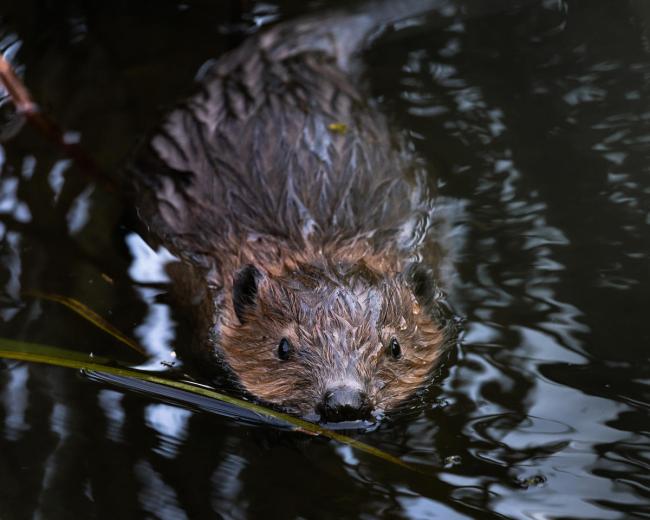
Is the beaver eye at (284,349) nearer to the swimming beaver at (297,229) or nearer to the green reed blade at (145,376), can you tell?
the swimming beaver at (297,229)

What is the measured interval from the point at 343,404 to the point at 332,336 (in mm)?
432

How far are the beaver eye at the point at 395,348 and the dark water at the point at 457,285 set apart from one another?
0.89 feet

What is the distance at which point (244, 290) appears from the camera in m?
4.76

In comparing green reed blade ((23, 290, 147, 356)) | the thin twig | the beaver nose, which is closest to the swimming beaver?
the beaver nose

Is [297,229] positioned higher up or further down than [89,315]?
higher up

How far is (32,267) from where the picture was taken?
5.18 meters

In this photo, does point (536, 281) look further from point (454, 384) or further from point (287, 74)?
point (287, 74)

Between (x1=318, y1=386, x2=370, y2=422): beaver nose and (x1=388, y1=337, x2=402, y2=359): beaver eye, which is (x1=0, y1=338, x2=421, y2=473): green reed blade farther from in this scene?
(x1=388, y1=337, x2=402, y2=359): beaver eye

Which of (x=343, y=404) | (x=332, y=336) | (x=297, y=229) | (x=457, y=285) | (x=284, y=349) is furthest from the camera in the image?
(x=457, y=285)

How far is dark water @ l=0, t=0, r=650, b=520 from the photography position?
3.95m

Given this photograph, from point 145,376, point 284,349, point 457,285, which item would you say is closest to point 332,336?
point 284,349

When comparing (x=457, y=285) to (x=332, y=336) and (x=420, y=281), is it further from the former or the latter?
(x=332, y=336)

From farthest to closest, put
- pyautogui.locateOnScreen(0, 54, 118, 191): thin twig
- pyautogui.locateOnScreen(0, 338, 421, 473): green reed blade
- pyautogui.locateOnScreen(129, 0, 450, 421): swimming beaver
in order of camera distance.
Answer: pyautogui.locateOnScreen(0, 54, 118, 191): thin twig → pyautogui.locateOnScreen(129, 0, 450, 421): swimming beaver → pyautogui.locateOnScreen(0, 338, 421, 473): green reed blade

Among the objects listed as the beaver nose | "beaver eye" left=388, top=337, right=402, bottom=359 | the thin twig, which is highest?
the thin twig
